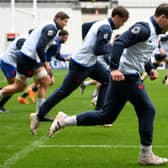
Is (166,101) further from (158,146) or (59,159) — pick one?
(59,159)

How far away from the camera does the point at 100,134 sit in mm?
11086

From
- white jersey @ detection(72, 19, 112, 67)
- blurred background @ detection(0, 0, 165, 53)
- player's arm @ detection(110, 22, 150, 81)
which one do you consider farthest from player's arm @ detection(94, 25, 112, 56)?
blurred background @ detection(0, 0, 165, 53)

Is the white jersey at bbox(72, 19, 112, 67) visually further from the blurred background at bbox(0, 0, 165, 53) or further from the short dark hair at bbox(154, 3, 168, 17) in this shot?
the blurred background at bbox(0, 0, 165, 53)

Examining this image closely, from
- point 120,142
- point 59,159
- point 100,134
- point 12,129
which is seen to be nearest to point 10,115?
point 12,129

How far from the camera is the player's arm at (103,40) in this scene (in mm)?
10211

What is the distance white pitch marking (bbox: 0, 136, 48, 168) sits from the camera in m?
8.23

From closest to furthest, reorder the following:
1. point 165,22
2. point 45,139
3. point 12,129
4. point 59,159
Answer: point 165,22 < point 59,159 < point 45,139 < point 12,129

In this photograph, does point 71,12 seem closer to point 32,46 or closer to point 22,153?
point 32,46

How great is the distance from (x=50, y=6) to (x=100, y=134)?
41820 millimetres

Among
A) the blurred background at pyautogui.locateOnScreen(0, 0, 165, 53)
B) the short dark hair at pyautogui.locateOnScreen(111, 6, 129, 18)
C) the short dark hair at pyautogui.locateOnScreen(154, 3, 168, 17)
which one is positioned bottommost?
the blurred background at pyautogui.locateOnScreen(0, 0, 165, 53)

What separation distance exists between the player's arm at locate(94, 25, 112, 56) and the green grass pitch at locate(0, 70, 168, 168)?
4.39 feet

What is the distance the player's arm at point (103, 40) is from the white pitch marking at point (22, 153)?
1.58m

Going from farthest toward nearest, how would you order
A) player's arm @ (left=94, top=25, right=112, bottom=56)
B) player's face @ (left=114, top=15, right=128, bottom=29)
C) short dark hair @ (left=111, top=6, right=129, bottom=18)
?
Result: player's arm @ (left=94, top=25, right=112, bottom=56), player's face @ (left=114, top=15, right=128, bottom=29), short dark hair @ (left=111, top=6, right=129, bottom=18)

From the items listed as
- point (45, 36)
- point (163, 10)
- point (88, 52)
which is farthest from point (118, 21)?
point (163, 10)
